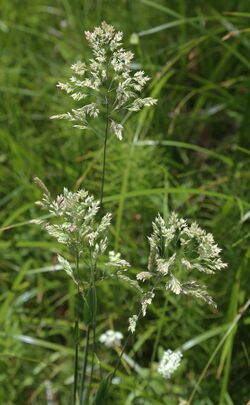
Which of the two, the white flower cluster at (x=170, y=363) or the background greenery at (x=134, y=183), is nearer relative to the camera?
the white flower cluster at (x=170, y=363)

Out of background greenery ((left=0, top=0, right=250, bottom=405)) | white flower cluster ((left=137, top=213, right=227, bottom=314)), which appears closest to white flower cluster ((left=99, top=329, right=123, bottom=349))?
background greenery ((left=0, top=0, right=250, bottom=405))

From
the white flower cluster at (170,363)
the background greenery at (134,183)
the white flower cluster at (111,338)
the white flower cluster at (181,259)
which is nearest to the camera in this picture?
the white flower cluster at (181,259)

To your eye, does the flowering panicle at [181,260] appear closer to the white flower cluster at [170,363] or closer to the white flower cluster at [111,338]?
the white flower cluster at [170,363]

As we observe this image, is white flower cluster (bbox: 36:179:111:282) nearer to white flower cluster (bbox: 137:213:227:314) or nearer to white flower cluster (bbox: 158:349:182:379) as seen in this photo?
white flower cluster (bbox: 137:213:227:314)

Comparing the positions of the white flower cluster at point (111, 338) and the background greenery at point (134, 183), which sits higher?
the background greenery at point (134, 183)

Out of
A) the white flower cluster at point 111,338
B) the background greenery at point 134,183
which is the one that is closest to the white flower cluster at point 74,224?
the background greenery at point 134,183

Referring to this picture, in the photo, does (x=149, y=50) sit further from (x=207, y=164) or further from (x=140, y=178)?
(x=140, y=178)

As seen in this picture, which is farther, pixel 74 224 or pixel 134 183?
pixel 134 183

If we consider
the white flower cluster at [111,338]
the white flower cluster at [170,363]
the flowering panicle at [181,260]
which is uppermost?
the flowering panicle at [181,260]

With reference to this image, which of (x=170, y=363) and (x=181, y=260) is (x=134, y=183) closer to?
(x=170, y=363)

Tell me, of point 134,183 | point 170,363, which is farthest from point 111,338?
A: point 134,183
